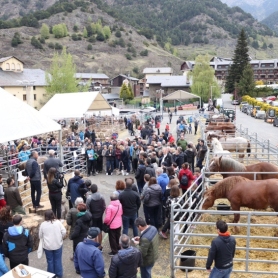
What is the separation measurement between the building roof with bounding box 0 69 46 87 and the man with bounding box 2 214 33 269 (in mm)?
50959

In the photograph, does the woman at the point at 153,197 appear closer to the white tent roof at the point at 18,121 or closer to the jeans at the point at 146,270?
the jeans at the point at 146,270

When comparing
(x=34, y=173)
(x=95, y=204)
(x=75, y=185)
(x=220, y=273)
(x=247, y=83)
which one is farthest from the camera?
(x=247, y=83)

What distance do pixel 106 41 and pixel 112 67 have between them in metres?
28.0

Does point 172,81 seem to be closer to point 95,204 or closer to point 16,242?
point 95,204

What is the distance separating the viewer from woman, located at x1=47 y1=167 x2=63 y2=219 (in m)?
8.70

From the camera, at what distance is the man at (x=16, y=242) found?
5.91 meters

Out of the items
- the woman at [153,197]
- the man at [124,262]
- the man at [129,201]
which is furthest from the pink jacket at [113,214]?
the man at [124,262]

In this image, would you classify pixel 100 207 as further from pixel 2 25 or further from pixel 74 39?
pixel 2 25

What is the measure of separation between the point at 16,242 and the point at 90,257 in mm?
1579

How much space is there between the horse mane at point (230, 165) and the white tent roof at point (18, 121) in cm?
586

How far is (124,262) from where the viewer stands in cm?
499

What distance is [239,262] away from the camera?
6988 millimetres

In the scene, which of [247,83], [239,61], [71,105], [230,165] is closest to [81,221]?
[230,165]

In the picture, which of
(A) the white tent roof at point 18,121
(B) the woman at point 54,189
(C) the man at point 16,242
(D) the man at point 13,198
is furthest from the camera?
(A) the white tent roof at point 18,121
